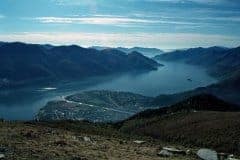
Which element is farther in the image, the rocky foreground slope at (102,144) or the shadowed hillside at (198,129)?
the shadowed hillside at (198,129)

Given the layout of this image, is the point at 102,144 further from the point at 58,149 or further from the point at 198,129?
the point at 198,129

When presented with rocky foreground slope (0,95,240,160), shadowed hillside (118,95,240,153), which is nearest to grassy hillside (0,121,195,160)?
rocky foreground slope (0,95,240,160)

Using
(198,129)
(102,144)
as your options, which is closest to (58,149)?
(102,144)

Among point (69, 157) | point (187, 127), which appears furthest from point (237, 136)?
point (69, 157)

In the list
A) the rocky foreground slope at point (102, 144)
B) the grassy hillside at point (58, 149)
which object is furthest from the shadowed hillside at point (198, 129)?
the grassy hillside at point (58, 149)

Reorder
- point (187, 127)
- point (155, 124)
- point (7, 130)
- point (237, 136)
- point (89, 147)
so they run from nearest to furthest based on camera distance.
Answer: point (89, 147)
point (7, 130)
point (237, 136)
point (187, 127)
point (155, 124)

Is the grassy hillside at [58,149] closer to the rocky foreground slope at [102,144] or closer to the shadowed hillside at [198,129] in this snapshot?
the rocky foreground slope at [102,144]

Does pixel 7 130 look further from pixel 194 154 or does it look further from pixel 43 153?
pixel 194 154

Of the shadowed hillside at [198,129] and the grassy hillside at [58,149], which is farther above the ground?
the grassy hillside at [58,149]

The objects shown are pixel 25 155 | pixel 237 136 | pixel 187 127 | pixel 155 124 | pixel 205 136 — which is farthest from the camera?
pixel 155 124

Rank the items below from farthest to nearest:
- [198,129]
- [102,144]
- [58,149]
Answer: [198,129], [102,144], [58,149]

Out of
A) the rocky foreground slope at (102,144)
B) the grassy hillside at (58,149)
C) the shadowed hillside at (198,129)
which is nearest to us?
the grassy hillside at (58,149)
